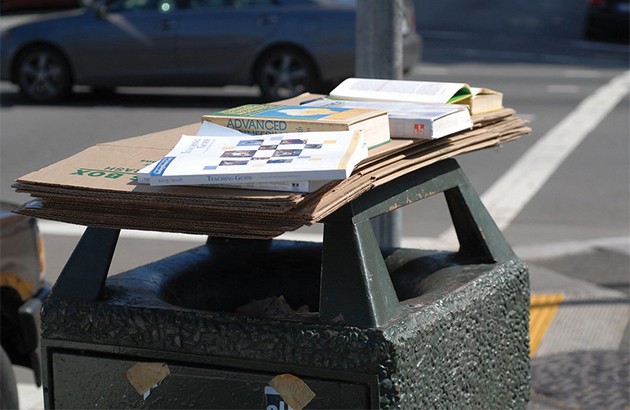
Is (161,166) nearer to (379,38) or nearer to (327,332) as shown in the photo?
(327,332)

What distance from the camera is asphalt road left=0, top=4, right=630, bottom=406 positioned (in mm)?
7996

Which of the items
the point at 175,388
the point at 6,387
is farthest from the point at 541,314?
the point at 175,388

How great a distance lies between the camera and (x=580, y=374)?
5.32 m

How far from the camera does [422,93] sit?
2.92 metres

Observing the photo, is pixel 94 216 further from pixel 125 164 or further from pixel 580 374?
pixel 580 374

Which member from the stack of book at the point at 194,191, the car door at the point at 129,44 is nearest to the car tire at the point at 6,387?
the stack of book at the point at 194,191

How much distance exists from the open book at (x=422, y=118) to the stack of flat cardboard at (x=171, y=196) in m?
0.04

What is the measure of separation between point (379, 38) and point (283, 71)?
376 inches

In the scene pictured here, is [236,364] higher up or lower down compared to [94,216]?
lower down

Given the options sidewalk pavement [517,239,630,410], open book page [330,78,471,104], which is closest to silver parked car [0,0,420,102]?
sidewalk pavement [517,239,630,410]

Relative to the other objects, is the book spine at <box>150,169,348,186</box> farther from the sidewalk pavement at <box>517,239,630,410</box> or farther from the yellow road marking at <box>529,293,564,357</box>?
the yellow road marking at <box>529,293,564,357</box>

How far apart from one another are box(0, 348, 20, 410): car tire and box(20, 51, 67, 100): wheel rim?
10729 mm

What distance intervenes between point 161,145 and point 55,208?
1.01 ft

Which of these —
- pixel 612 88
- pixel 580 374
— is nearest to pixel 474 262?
pixel 580 374
